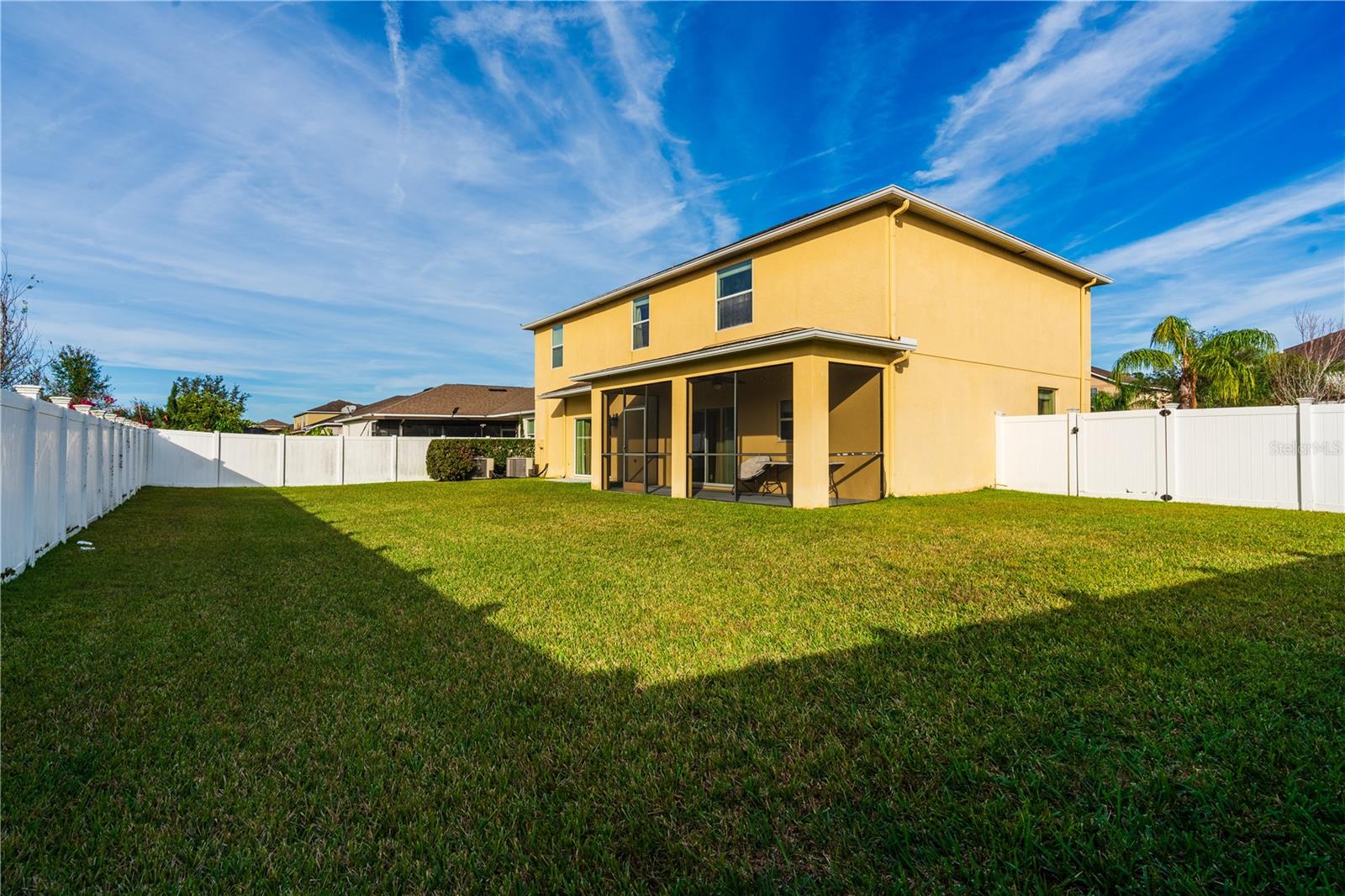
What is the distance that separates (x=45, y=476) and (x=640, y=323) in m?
13.7

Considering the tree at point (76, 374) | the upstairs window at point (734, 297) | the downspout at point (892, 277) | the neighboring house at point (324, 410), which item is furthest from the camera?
the neighboring house at point (324, 410)

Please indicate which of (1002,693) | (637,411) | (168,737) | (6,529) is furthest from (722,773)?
→ (637,411)

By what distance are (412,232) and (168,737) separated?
18367 mm

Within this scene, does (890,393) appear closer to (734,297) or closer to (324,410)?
(734,297)

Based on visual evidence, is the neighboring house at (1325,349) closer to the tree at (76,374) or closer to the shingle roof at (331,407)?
the tree at (76,374)

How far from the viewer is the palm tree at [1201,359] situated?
1516 centimetres

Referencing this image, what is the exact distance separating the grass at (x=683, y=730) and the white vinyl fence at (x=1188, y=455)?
652cm

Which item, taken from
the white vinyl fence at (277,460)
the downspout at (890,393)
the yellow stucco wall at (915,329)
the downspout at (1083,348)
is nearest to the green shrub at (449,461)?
the white vinyl fence at (277,460)

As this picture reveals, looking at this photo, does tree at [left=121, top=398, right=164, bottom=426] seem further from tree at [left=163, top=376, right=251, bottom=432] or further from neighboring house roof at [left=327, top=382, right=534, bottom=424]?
neighboring house roof at [left=327, top=382, right=534, bottom=424]

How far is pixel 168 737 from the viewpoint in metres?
2.47

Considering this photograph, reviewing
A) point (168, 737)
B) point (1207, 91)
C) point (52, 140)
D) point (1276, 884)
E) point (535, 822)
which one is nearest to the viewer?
point (1276, 884)

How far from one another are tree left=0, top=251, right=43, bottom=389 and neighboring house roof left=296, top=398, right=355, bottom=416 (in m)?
→ 49.8

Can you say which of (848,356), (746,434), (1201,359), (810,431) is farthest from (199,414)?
(1201,359)

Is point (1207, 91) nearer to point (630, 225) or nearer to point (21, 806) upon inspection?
point (630, 225)
